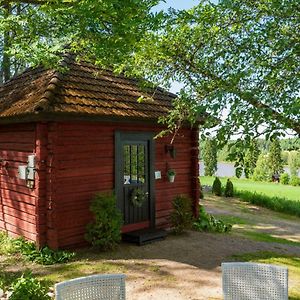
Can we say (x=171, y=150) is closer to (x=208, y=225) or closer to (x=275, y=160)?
(x=208, y=225)

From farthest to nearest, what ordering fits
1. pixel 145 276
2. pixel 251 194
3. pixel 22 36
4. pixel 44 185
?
pixel 251 194 → pixel 22 36 → pixel 44 185 → pixel 145 276

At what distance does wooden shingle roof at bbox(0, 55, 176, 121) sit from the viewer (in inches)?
315

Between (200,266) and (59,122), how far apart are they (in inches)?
170

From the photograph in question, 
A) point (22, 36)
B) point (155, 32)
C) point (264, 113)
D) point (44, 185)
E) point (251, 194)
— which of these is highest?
point (22, 36)

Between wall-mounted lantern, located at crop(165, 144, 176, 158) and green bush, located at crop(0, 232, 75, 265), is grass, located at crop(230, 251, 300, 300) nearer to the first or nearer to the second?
wall-mounted lantern, located at crop(165, 144, 176, 158)

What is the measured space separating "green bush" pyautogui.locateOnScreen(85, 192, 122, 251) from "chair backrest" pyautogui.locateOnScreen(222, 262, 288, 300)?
4689 mm

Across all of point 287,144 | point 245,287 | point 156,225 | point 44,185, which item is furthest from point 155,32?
point 245,287

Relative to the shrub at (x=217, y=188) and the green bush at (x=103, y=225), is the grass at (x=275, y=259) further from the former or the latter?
the shrub at (x=217, y=188)

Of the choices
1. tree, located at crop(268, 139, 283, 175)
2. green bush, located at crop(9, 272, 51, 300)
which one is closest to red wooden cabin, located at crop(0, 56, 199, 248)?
green bush, located at crop(9, 272, 51, 300)

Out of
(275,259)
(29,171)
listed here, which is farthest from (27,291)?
(275,259)

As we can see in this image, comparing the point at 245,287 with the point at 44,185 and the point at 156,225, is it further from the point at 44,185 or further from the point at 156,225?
the point at 156,225

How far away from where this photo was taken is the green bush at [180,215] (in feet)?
33.5

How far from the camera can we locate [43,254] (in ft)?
25.8

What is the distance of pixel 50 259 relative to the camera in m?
7.70
